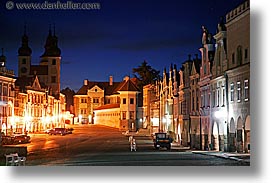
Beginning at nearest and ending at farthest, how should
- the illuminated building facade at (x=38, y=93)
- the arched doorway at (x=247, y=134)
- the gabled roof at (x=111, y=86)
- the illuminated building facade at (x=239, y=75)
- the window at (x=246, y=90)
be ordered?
the arched doorway at (x=247, y=134)
the illuminated building facade at (x=239, y=75)
the window at (x=246, y=90)
the illuminated building facade at (x=38, y=93)
the gabled roof at (x=111, y=86)

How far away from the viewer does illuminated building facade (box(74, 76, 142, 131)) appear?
897cm

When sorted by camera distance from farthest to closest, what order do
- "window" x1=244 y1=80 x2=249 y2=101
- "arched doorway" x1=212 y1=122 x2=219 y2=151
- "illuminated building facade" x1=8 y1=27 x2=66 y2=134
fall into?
"arched doorway" x1=212 y1=122 x2=219 y2=151, "illuminated building facade" x1=8 y1=27 x2=66 y2=134, "window" x1=244 y1=80 x2=249 y2=101

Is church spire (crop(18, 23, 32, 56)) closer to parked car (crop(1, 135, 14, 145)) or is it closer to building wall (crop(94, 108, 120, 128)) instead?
parked car (crop(1, 135, 14, 145))

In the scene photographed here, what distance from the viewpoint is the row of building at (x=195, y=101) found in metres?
8.70

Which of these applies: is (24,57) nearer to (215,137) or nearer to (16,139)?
(16,139)

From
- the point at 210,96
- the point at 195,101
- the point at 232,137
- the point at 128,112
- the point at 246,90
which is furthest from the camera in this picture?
the point at 195,101

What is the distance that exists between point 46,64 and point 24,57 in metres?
0.33

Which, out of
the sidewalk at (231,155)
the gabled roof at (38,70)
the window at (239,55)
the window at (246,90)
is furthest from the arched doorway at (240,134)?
the gabled roof at (38,70)

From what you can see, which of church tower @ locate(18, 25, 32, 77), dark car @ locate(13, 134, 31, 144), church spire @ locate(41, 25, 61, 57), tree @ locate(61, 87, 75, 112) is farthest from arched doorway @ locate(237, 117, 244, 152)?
church tower @ locate(18, 25, 32, 77)

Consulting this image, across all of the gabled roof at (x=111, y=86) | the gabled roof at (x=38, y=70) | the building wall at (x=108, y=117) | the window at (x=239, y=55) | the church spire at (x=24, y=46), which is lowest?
the building wall at (x=108, y=117)

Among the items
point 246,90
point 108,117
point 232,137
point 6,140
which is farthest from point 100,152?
point 246,90

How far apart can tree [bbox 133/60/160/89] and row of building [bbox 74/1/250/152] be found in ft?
0.34

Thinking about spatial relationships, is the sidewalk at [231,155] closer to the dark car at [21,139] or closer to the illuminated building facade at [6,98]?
the dark car at [21,139]

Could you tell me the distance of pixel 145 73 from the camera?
8.82 meters
